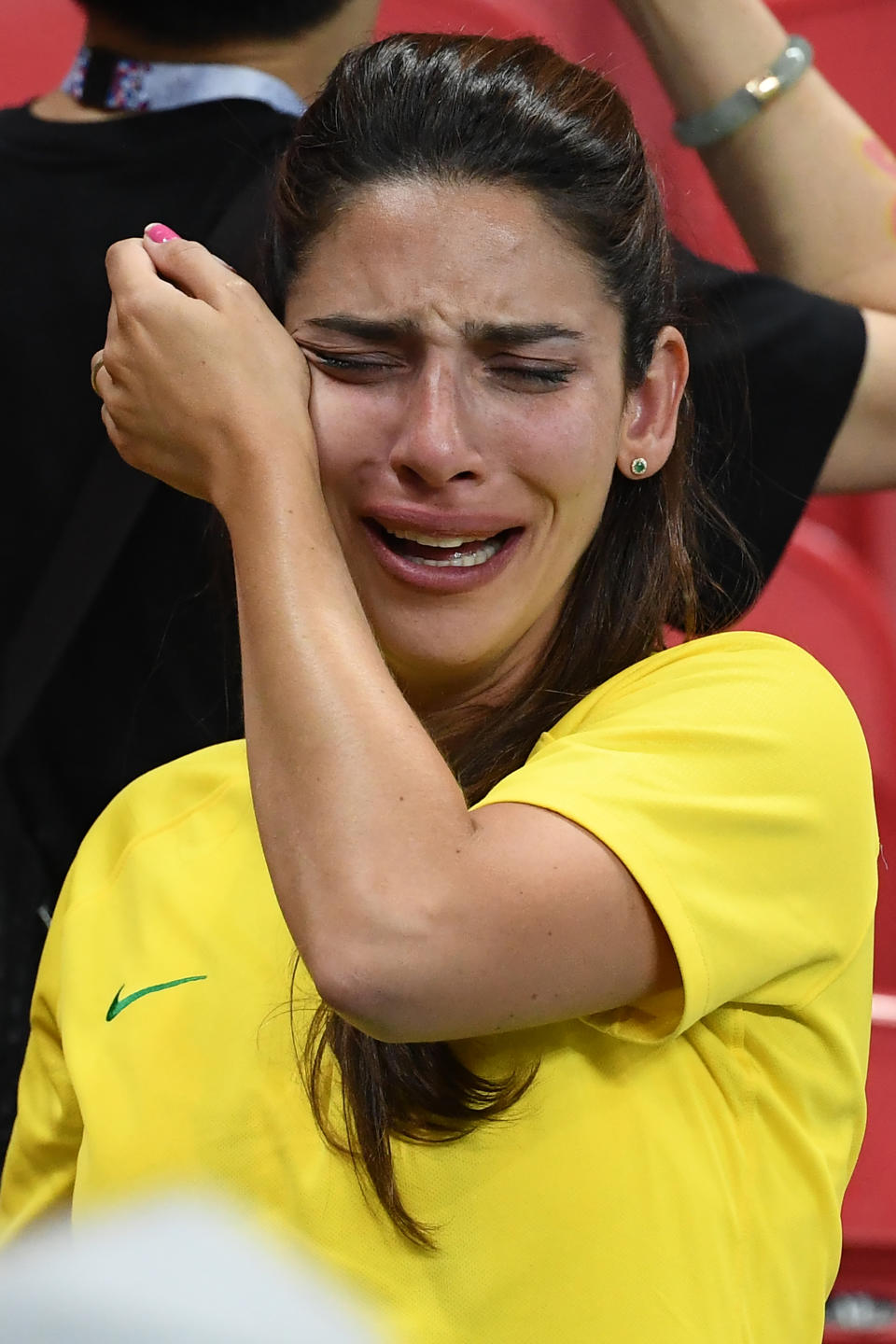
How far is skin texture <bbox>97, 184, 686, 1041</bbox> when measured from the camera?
0.74m

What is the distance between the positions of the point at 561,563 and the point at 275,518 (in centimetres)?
21

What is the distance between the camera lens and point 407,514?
0.94m

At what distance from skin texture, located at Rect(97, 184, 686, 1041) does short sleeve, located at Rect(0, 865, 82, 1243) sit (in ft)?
1.04

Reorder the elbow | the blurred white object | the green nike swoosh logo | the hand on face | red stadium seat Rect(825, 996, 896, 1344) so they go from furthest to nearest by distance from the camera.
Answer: red stadium seat Rect(825, 996, 896, 1344)
the green nike swoosh logo
the hand on face
the elbow
the blurred white object

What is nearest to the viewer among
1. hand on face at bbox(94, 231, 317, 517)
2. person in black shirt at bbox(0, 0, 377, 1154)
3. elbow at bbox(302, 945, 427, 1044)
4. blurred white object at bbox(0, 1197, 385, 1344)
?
blurred white object at bbox(0, 1197, 385, 1344)

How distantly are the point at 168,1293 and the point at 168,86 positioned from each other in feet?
3.44

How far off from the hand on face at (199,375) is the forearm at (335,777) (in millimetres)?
62

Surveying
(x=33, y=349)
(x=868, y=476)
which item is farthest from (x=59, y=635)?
(x=868, y=476)

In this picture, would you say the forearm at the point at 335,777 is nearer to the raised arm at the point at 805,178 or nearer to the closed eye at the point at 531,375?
the closed eye at the point at 531,375

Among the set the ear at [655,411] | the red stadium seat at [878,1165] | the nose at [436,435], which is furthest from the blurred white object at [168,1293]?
the red stadium seat at [878,1165]

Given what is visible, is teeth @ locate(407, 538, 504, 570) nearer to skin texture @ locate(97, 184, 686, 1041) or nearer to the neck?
skin texture @ locate(97, 184, 686, 1041)

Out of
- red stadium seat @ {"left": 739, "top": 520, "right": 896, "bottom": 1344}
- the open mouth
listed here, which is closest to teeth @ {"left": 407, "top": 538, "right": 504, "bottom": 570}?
the open mouth

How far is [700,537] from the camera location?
48.6 inches

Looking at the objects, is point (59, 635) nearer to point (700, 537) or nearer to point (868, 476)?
point (700, 537)
